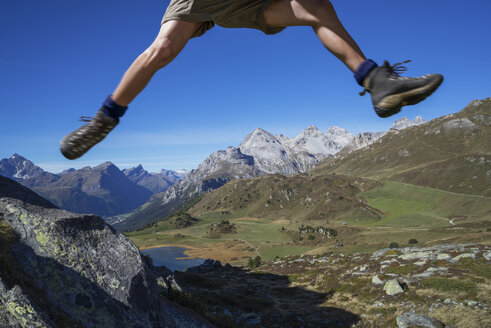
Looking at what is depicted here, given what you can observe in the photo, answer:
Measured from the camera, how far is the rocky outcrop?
545 centimetres

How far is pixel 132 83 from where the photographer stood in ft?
7.84

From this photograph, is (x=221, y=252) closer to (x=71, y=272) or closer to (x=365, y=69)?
(x=71, y=272)

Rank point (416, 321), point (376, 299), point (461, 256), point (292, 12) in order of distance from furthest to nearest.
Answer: point (461, 256)
point (376, 299)
point (416, 321)
point (292, 12)

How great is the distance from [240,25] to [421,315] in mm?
19153

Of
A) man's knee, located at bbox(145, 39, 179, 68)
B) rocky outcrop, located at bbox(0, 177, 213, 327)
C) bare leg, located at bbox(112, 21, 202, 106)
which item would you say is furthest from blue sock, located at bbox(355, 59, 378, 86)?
rocky outcrop, located at bbox(0, 177, 213, 327)

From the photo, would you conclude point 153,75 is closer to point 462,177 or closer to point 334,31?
point 334,31

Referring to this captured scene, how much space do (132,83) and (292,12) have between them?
1.48 metres

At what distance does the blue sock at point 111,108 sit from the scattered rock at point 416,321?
714 inches

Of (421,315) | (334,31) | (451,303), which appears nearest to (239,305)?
(421,315)

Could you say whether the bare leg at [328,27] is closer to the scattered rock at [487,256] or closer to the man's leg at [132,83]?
the man's leg at [132,83]

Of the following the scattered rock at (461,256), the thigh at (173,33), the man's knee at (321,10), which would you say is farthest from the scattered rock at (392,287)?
the thigh at (173,33)

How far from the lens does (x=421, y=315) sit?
51.8 ft

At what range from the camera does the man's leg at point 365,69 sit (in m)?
2.24

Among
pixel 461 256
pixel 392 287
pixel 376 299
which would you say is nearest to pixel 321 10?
pixel 376 299
